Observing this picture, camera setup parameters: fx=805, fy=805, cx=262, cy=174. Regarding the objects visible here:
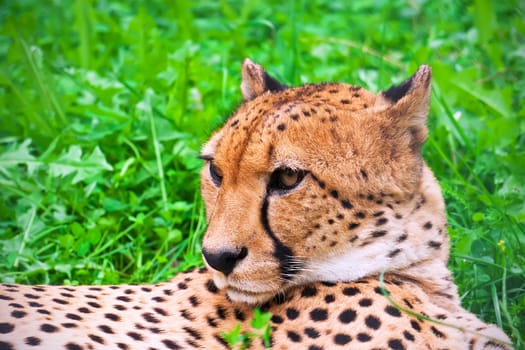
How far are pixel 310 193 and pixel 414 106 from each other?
454 mm

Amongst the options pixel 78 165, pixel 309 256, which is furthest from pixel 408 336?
pixel 78 165

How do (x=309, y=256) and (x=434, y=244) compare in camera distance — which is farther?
(x=434, y=244)

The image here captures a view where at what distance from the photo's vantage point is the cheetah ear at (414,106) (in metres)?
2.50

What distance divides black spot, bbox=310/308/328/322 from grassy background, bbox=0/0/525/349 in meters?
0.65

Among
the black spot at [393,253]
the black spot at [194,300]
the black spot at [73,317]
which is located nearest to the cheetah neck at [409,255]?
→ the black spot at [393,253]

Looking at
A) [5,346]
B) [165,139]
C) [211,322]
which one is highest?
[165,139]

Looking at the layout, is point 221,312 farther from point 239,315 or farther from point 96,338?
point 96,338

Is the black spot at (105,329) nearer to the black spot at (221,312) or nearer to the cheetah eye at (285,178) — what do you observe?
the black spot at (221,312)

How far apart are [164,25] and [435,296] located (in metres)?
3.95

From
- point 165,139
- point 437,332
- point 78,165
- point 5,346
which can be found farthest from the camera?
point 165,139

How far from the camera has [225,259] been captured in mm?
2266

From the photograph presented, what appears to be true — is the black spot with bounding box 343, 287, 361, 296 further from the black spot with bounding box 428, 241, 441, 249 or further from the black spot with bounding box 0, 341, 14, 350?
the black spot with bounding box 0, 341, 14, 350

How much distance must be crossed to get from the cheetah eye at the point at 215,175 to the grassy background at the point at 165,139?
1.33ft

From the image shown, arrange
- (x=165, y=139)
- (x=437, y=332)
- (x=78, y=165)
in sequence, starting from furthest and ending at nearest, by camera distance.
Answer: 1. (x=165, y=139)
2. (x=78, y=165)
3. (x=437, y=332)
